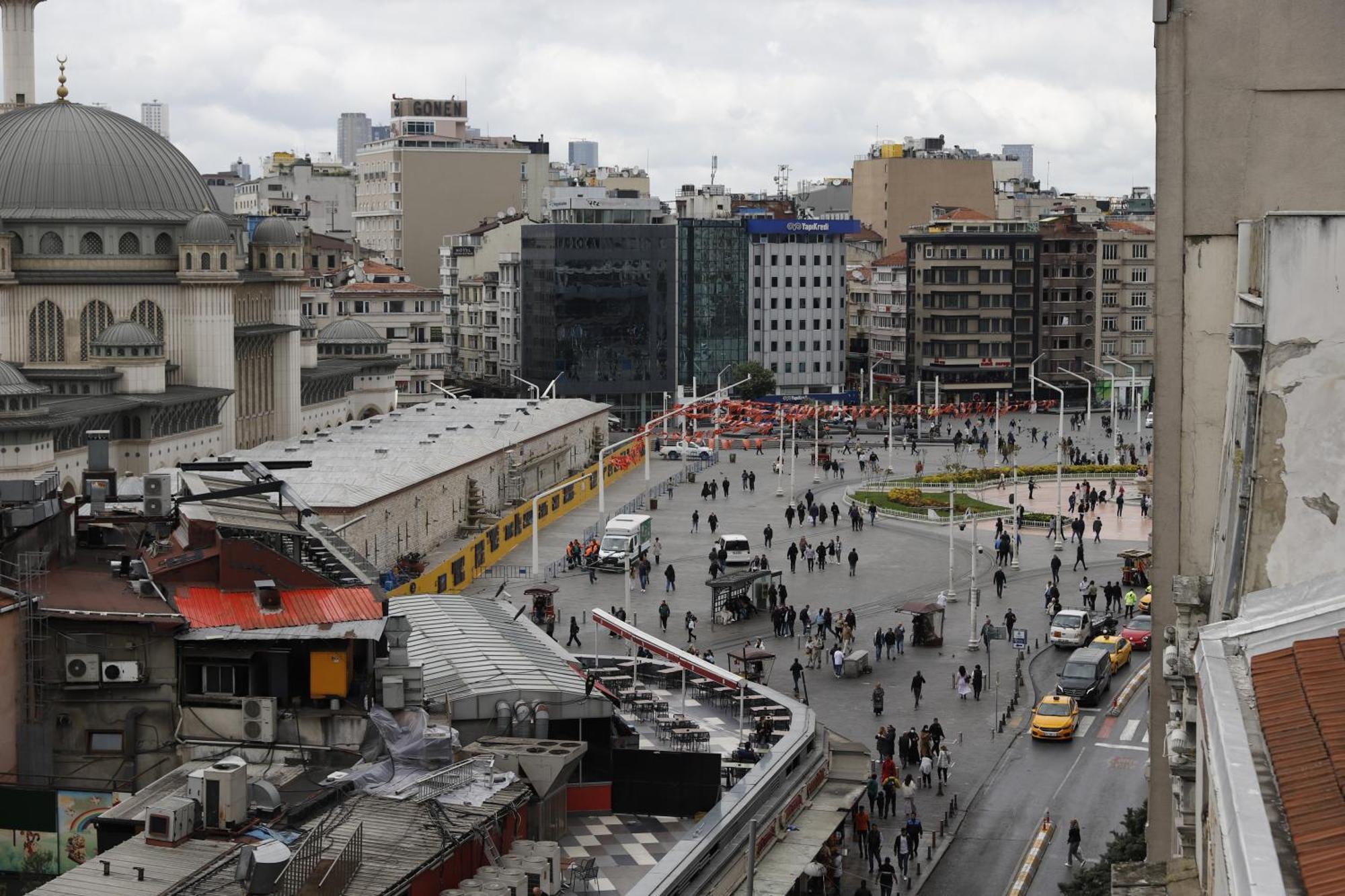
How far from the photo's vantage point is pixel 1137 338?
131 m

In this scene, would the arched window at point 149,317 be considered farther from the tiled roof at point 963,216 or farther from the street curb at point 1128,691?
the tiled roof at point 963,216

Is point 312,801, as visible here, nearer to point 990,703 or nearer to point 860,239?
point 990,703

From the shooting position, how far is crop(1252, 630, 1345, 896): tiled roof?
8453 millimetres

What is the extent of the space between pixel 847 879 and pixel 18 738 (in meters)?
14.5

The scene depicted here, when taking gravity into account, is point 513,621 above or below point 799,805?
above

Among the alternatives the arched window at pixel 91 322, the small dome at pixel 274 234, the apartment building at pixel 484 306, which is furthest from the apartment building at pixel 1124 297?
the arched window at pixel 91 322

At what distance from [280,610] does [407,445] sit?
161 ft

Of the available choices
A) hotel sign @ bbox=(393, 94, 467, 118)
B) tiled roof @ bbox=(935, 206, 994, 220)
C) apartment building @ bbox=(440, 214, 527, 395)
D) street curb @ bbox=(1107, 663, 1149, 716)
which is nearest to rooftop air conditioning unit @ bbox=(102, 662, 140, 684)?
street curb @ bbox=(1107, 663, 1149, 716)

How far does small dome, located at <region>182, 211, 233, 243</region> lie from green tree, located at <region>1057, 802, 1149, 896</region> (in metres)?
58.4

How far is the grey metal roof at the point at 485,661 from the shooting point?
23469 millimetres

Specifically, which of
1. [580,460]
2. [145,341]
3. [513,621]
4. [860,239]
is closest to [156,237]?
[145,341]

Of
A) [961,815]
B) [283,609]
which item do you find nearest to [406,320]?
[961,815]

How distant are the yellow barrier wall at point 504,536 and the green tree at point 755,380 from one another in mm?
33602

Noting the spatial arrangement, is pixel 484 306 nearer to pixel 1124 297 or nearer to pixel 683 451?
pixel 1124 297
